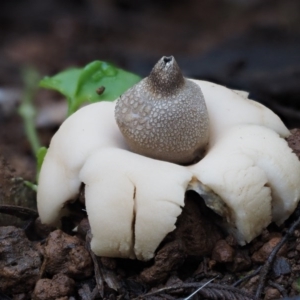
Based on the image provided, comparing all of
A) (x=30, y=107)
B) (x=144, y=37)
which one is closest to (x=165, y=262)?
(x=30, y=107)

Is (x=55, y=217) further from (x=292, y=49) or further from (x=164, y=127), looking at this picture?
(x=292, y=49)

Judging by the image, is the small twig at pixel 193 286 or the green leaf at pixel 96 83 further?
the green leaf at pixel 96 83

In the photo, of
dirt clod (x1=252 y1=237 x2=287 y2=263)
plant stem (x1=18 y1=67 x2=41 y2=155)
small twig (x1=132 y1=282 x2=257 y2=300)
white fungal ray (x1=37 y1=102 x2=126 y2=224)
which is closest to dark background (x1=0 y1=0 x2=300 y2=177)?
plant stem (x1=18 y1=67 x2=41 y2=155)

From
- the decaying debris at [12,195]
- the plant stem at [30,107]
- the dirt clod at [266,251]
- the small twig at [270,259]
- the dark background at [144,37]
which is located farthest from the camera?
the dark background at [144,37]

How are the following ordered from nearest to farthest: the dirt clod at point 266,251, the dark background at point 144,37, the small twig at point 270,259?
the small twig at point 270,259
the dirt clod at point 266,251
the dark background at point 144,37

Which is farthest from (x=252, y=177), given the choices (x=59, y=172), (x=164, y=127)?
(x=59, y=172)

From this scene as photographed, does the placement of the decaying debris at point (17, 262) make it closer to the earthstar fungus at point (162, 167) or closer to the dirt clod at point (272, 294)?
the earthstar fungus at point (162, 167)

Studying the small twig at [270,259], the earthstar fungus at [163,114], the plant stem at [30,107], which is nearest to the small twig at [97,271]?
the earthstar fungus at [163,114]
